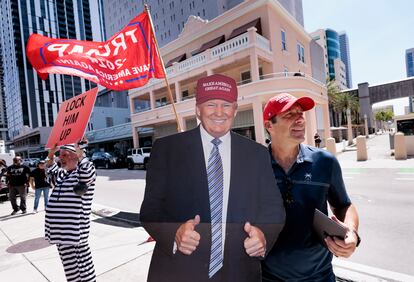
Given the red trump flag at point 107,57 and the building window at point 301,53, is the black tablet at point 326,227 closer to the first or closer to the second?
the red trump flag at point 107,57

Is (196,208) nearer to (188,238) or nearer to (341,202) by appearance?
(188,238)

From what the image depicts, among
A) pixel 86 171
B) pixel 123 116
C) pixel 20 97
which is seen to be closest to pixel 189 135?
pixel 86 171

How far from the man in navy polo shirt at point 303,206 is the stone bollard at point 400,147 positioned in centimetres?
1513

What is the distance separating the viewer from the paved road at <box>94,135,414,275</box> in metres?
3.55

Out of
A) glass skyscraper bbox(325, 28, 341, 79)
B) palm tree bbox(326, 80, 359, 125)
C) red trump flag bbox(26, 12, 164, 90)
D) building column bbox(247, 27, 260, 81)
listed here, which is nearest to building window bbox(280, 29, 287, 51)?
building column bbox(247, 27, 260, 81)

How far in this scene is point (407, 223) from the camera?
15.5ft

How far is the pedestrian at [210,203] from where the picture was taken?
4.31ft

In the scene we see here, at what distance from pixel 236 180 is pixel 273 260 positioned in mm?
674

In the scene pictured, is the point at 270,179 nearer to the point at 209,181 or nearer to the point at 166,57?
the point at 209,181

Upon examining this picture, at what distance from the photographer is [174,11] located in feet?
176

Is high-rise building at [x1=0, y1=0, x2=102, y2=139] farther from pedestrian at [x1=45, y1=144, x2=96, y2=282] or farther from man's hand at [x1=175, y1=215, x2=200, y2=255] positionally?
man's hand at [x1=175, y1=215, x2=200, y2=255]

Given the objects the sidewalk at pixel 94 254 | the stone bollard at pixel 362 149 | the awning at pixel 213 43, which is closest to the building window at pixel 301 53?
the awning at pixel 213 43

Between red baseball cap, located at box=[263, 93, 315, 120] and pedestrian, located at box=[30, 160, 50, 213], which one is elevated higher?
red baseball cap, located at box=[263, 93, 315, 120]

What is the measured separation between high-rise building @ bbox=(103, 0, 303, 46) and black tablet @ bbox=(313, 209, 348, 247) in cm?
4997
